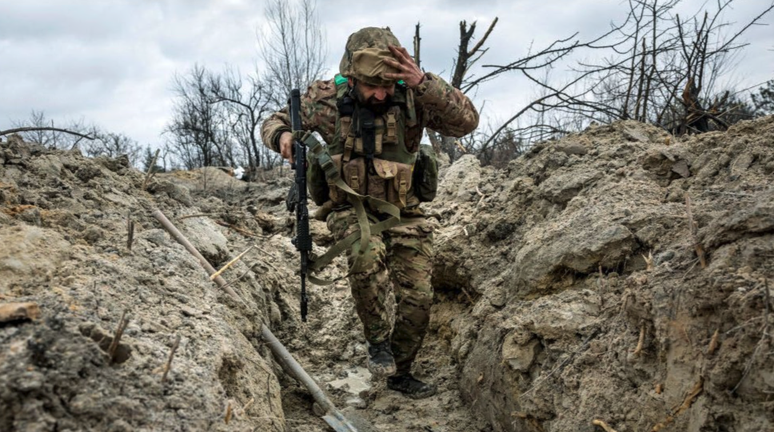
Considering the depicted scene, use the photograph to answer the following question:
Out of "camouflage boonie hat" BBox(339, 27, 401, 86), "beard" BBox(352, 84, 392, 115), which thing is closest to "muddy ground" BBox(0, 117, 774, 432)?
"beard" BBox(352, 84, 392, 115)

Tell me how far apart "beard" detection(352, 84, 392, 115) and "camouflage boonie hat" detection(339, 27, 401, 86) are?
9 cm

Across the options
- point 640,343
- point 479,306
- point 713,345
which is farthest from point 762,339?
point 479,306

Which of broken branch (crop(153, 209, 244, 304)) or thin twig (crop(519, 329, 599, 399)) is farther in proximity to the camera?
broken branch (crop(153, 209, 244, 304))

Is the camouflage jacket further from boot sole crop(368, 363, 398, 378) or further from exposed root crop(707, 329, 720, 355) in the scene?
exposed root crop(707, 329, 720, 355)

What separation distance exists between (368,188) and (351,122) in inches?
15.9

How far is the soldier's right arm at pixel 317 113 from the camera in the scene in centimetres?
366

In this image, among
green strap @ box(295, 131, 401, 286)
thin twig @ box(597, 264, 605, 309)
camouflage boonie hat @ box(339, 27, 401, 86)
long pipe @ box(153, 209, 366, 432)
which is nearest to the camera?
thin twig @ box(597, 264, 605, 309)

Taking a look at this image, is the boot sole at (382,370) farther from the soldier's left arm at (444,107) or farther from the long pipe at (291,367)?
the soldier's left arm at (444,107)

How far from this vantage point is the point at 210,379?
2061 millimetres

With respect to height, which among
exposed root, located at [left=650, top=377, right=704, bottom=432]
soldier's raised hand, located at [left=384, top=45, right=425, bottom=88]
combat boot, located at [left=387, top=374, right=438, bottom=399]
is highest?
soldier's raised hand, located at [left=384, top=45, right=425, bottom=88]

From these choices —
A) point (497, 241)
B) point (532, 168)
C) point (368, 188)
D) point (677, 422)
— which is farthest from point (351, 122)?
point (677, 422)

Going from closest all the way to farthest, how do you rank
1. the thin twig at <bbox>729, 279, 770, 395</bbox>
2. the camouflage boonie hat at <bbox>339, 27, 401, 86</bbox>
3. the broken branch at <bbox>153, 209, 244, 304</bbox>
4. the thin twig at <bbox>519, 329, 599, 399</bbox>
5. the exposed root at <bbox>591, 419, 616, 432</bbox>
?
the thin twig at <bbox>729, 279, 770, 395</bbox> < the exposed root at <bbox>591, 419, 616, 432</bbox> < the thin twig at <bbox>519, 329, 599, 399</bbox> < the broken branch at <bbox>153, 209, 244, 304</bbox> < the camouflage boonie hat at <bbox>339, 27, 401, 86</bbox>

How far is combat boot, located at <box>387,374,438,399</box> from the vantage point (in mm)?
3580

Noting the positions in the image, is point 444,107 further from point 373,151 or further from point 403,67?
point 373,151
